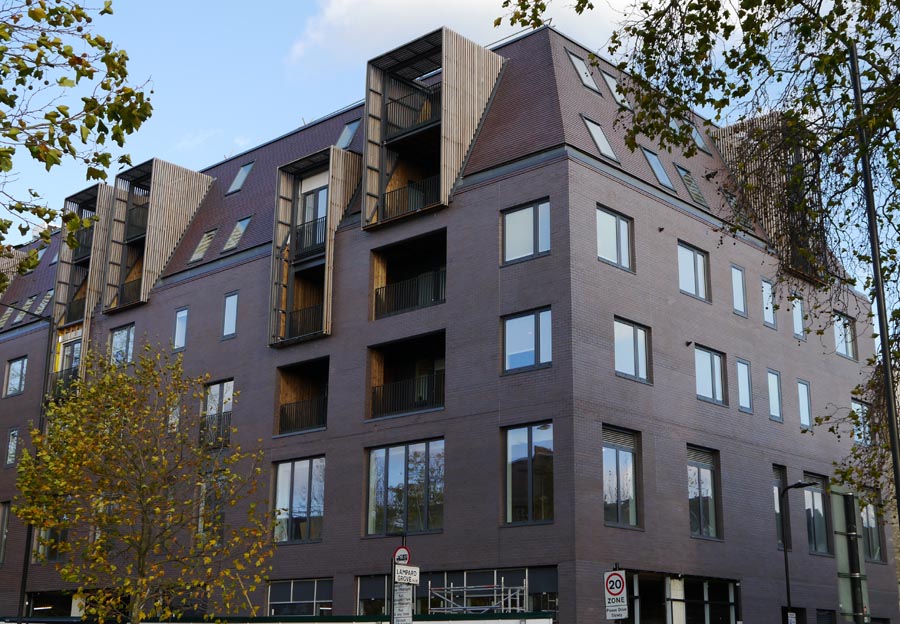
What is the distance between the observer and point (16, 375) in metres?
53.2

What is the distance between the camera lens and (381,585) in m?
34.1

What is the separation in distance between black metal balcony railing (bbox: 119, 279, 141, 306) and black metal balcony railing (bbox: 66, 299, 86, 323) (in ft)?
7.57

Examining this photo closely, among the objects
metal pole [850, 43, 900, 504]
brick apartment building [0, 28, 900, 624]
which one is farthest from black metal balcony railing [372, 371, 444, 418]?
metal pole [850, 43, 900, 504]

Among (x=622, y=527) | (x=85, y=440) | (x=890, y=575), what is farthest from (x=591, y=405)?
(x=890, y=575)

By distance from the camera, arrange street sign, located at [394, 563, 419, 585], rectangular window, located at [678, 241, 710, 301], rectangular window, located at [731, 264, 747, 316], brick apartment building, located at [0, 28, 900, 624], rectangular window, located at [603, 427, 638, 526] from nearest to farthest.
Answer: street sign, located at [394, 563, 419, 585]
rectangular window, located at [603, 427, 638, 526]
brick apartment building, located at [0, 28, 900, 624]
rectangular window, located at [678, 241, 710, 301]
rectangular window, located at [731, 264, 747, 316]

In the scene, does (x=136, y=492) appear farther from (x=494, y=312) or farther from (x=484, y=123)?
(x=484, y=123)

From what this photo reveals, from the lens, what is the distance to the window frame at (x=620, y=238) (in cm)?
3375

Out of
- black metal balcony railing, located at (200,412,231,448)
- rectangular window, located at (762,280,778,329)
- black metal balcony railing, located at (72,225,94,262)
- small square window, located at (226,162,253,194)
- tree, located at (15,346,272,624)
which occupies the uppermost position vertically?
small square window, located at (226,162,253,194)

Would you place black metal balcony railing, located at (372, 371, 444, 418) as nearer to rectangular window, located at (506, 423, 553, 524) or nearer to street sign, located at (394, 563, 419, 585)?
rectangular window, located at (506, 423, 553, 524)

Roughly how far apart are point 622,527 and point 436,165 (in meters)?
13.8

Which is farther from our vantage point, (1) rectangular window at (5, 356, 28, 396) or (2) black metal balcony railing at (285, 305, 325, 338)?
(1) rectangular window at (5, 356, 28, 396)

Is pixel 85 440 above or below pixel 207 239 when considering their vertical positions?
below

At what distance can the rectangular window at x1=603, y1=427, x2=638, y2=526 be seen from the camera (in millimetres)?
31672

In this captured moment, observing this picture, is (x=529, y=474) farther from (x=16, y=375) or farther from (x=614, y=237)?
(x=16, y=375)
